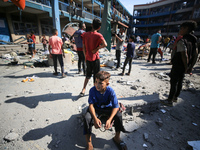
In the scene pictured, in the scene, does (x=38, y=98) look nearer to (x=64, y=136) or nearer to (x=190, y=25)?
(x=64, y=136)

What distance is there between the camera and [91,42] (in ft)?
8.32

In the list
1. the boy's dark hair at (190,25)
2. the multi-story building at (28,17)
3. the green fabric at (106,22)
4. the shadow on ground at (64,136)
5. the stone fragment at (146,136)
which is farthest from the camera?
the multi-story building at (28,17)

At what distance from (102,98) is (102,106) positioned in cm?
14

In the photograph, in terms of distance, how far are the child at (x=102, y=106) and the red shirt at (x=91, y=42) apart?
1.16 metres

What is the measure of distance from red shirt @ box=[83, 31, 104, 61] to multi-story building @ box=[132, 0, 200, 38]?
32.0 meters

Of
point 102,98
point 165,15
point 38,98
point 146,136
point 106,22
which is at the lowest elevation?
point 146,136

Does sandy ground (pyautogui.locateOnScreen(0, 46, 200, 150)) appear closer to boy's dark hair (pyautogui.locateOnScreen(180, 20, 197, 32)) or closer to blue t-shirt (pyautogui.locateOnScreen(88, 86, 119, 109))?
blue t-shirt (pyautogui.locateOnScreen(88, 86, 119, 109))

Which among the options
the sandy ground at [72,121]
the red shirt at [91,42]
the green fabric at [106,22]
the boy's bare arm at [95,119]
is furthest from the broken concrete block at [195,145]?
the green fabric at [106,22]

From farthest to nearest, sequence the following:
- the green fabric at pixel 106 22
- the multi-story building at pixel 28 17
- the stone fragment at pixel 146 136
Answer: the multi-story building at pixel 28 17, the green fabric at pixel 106 22, the stone fragment at pixel 146 136

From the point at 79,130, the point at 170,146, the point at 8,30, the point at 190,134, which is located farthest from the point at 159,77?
the point at 8,30

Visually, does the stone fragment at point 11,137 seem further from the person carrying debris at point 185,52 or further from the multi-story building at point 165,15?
the multi-story building at point 165,15

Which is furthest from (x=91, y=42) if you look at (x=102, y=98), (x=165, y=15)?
(x=165, y=15)

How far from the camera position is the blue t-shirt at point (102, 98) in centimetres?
160

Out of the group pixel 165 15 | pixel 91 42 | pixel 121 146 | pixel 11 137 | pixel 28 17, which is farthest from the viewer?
pixel 165 15
